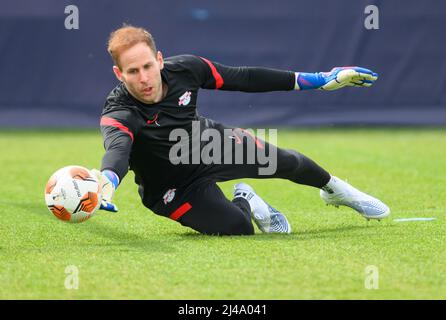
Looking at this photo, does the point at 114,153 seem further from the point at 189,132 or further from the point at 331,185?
the point at 331,185

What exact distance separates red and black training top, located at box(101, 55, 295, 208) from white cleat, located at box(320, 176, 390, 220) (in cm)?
82

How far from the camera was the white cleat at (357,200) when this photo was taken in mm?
5961

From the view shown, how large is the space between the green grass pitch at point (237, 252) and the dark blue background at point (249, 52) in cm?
491

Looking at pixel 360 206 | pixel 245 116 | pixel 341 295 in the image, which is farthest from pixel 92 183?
pixel 245 116

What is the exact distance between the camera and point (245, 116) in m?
13.7

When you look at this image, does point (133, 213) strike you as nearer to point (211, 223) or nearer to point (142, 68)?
point (211, 223)

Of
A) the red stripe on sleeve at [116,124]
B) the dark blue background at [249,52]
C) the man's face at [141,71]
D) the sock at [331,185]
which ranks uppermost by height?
the dark blue background at [249,52]

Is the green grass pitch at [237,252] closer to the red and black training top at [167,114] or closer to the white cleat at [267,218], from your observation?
the white cleat at [267,218]

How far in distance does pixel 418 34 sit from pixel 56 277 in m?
10.1

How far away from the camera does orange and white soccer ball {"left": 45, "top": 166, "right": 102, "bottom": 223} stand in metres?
4.61

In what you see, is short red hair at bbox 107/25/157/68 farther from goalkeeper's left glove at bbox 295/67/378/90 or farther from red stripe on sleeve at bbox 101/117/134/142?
goalkeeper's left glove at bbox 295/67/378/90

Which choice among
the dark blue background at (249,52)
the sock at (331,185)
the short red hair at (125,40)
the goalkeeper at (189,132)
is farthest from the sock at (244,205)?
the dark blue background at (249,52)

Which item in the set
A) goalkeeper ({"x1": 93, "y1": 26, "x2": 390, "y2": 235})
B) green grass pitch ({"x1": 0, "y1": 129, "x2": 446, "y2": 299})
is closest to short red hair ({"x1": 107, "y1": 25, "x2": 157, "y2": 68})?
goalkeeper ({"x1": 93, "y1": 26, "x2": 390, "y2": 235})

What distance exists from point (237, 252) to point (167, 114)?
107cm
